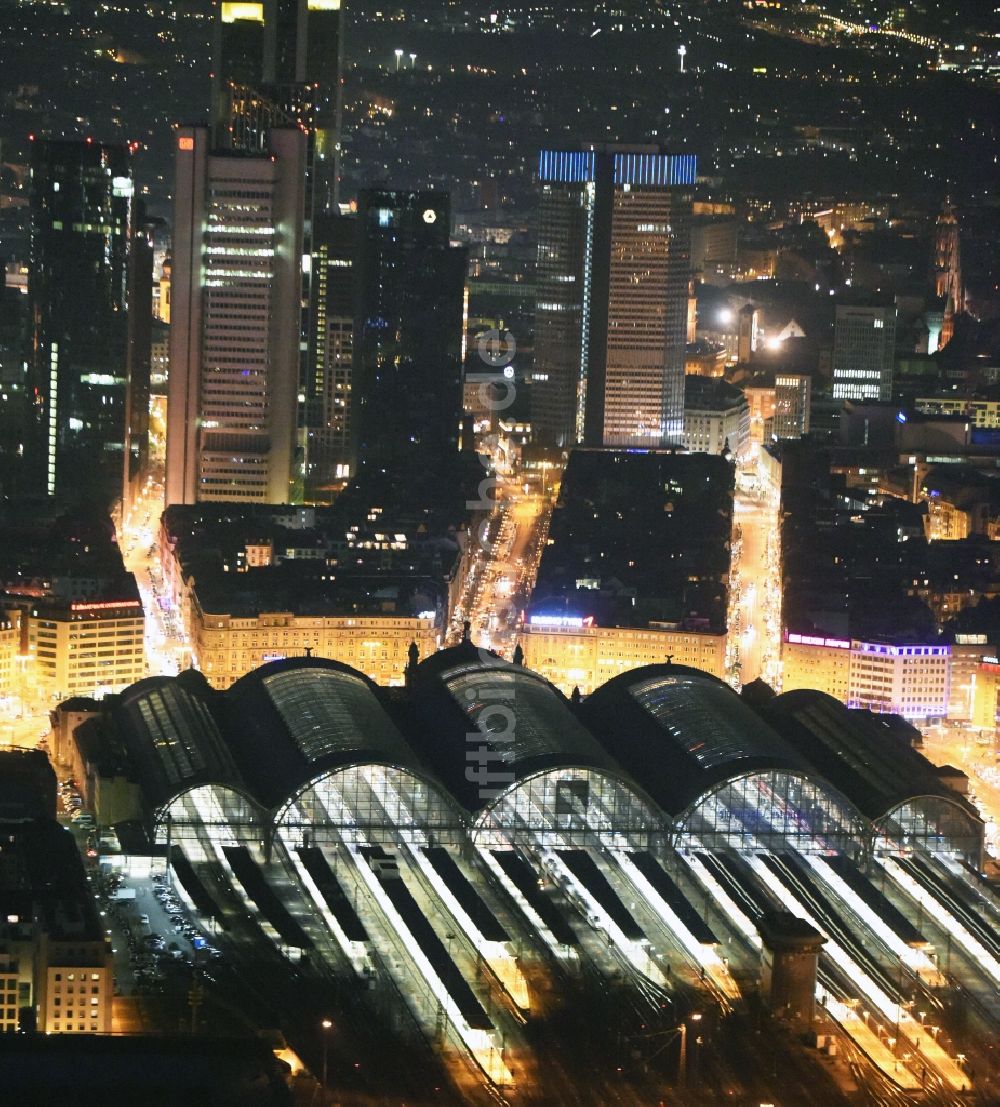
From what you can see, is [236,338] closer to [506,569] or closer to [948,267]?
[506,569]

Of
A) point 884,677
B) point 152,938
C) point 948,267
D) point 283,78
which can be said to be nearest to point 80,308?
point 283,78

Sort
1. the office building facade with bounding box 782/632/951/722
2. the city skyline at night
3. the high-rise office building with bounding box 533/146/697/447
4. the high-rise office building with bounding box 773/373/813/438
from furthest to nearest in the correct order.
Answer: the high-rise office building with bounding box 773/373/813/438
the high-rise office building with bounding box 533/146/697/447
the office building facade with bounding box 782/632/951/722
the city skyline at night

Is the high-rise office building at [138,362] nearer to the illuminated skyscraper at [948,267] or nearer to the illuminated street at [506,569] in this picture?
the illuminated street at [506,569]

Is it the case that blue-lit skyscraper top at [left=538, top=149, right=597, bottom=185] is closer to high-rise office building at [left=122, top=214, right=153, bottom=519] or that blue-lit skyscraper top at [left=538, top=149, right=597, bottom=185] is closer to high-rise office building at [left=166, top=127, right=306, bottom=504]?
high-rise office building at [left=122, top=214, right=153, bottom=519]

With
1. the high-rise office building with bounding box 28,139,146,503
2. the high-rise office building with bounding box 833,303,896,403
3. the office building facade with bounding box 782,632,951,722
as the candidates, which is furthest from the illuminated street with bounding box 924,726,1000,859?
the high-rise office building with bounding box 833,303,896,403

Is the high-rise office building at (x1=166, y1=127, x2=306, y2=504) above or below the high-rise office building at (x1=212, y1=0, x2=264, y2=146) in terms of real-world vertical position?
below
